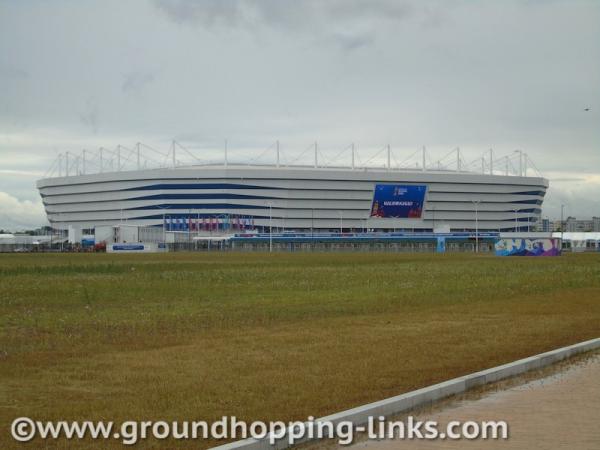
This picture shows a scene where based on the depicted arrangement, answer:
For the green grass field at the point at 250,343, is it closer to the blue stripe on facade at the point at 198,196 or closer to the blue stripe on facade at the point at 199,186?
the blue stripe on facade at the point at 199,186

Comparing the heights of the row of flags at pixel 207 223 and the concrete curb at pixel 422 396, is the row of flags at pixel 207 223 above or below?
above

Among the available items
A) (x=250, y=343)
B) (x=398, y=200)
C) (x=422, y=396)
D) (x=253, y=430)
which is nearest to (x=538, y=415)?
(x=422, y=396)

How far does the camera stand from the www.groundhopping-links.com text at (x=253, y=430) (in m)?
9.02

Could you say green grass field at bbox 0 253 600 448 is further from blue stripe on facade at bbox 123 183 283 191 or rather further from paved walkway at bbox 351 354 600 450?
blue stripe on facade at bbox 123 183 283 191

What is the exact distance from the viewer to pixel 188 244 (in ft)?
511

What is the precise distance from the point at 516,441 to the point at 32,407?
19.6ft

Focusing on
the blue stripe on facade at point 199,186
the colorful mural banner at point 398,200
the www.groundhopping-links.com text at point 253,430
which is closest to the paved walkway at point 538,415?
the www.groundhopping-links.com text at point 253,430

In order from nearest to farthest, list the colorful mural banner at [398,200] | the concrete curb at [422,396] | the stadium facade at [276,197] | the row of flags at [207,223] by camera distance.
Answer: the concrete curb at [422,396]
the row of flags at [207,223]
the stadium facade at [276,197]
the colorful mural banner at [398,200]

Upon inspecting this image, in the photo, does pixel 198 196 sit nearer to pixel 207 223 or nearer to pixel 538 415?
pixel 207 223

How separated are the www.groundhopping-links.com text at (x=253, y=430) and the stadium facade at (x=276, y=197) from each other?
581 feet

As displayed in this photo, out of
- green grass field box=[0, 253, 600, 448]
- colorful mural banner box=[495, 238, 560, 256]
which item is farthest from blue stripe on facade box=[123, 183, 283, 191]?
green grass field box=[0, 253, 600, 448]

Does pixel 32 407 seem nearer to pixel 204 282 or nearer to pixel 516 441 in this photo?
pixel 516 441

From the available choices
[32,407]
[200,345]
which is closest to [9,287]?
[200,345]

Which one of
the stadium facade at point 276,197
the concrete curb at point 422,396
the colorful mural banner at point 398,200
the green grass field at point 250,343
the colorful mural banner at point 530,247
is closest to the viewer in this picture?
the concrete curb at point 422,396
